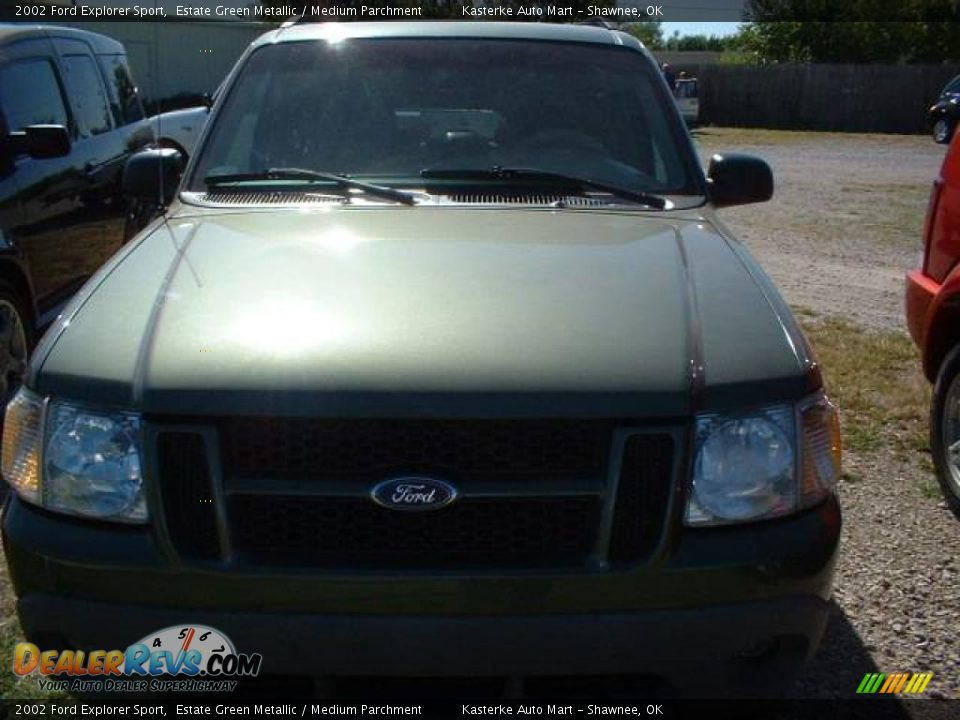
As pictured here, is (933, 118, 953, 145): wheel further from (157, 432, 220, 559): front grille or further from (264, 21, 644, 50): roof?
(157, 432, 220, 559): front grille

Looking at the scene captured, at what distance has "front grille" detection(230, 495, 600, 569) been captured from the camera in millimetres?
2402

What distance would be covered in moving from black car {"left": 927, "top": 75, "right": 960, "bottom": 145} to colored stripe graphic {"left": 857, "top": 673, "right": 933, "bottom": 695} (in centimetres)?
1921

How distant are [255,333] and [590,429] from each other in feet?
2.70

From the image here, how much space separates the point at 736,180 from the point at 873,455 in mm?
1863

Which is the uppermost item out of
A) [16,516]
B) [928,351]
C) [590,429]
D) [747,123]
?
[590,429]

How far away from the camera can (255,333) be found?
2559mm

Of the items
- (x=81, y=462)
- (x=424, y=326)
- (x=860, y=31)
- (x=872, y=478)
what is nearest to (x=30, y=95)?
(x=81, y=462)

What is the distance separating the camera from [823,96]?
1420 inches

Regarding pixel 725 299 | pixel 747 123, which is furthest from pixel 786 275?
pixel 747 123

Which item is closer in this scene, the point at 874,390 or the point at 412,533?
the point at 412,533

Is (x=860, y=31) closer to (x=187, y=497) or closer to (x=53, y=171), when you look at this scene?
(x=53, y=171)

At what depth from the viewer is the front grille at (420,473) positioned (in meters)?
2.38

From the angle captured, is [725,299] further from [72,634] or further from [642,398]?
[72,634]

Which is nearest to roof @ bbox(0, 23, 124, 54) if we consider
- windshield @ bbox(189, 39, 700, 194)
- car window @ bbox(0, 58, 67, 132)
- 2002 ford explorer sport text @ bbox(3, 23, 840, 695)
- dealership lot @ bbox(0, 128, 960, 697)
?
car window @ bbox(0, 58, 67, 132)
